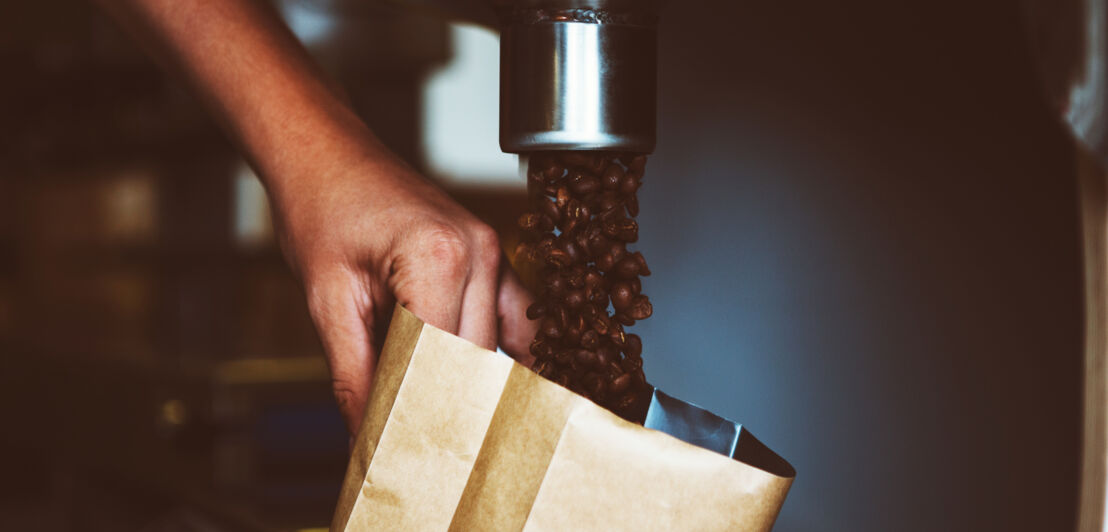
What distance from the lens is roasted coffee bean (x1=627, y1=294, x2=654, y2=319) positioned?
0.62 m

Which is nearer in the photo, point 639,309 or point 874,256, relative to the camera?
point 639,309

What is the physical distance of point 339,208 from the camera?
70 cm

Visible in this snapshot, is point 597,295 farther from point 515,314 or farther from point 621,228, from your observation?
point 515,314

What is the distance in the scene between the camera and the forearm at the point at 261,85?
2.43ft

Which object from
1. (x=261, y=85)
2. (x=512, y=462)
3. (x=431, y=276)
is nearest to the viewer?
(x=512, y=462)

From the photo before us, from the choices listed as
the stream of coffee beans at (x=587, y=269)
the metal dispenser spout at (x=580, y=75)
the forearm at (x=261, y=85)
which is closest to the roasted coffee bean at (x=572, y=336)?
the stream of coffee beans at (x=587, y=269)

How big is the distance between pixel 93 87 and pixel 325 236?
328 centimetres

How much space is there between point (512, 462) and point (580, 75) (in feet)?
0.71

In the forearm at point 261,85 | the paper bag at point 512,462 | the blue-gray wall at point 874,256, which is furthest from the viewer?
the forearm at point 261,85

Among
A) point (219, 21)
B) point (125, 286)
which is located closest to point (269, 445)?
point (219, 21)

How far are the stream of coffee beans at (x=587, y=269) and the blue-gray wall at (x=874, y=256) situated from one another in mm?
205

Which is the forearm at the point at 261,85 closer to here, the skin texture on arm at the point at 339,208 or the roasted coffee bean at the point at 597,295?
the skin texture on arm at the point at 339,208

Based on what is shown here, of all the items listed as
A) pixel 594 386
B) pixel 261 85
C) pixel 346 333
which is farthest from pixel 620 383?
pixel 261 85

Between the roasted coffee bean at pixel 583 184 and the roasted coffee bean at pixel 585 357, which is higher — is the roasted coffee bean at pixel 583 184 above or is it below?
above
